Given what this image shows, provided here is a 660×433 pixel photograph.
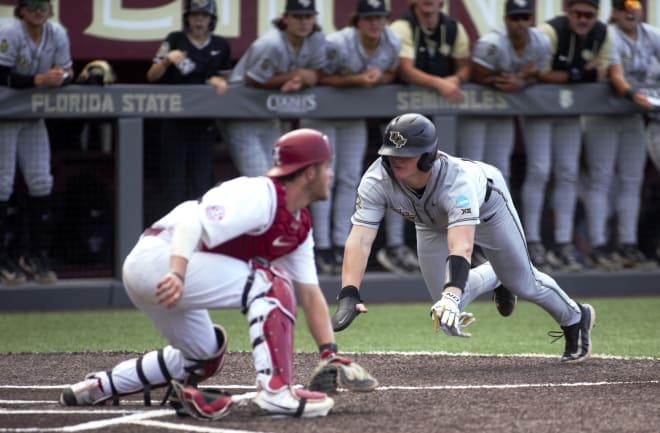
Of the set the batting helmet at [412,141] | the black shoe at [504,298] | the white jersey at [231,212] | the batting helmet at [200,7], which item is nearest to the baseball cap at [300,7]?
the batting helmet at [200,7]

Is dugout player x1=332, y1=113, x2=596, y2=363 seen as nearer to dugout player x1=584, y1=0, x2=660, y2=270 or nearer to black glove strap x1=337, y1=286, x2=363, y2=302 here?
black glove strap x1=337, y1=286, x2=363, y2=302

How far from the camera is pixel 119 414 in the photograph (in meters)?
4.95

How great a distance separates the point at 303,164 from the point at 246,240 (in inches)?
14.9

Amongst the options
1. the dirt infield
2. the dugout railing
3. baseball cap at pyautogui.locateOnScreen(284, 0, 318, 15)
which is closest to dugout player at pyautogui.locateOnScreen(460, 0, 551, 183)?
the dugout railing

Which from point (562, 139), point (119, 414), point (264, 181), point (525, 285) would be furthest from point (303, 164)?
point (562, 139)

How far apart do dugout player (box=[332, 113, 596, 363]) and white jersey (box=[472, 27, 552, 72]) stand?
11.7ft

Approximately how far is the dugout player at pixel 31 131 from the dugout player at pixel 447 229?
3744mm

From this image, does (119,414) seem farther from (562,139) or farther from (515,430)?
(562,139)

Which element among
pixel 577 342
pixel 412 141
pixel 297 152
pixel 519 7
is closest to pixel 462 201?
pixel 412 141

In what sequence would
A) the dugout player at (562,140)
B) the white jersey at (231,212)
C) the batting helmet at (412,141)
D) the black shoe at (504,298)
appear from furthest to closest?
the dugout player at (562,140), the black shoe at (504,298), the batting helmet at (412,141), the white jersey at (231,212)

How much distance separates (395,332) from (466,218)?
2.52 m

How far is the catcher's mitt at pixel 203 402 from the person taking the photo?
475 cm

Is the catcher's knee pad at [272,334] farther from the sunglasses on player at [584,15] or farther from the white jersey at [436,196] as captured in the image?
the sunglasses on player at [584,15]

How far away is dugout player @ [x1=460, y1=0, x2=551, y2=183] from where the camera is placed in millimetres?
10133
